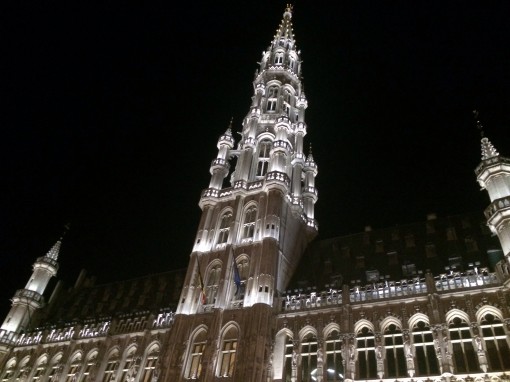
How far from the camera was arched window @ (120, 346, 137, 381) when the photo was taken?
39.6 metres

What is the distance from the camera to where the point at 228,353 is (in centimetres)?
3497

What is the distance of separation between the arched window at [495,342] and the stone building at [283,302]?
0.23 feet

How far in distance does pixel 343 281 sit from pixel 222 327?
1091cm

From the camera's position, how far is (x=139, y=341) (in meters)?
41.3

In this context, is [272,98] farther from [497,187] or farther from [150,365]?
[150,365]

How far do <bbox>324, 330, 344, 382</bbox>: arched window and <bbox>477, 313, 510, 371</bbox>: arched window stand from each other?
29.2ft

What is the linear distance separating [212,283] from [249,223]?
21.1 feet

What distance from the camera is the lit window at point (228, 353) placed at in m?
33.9

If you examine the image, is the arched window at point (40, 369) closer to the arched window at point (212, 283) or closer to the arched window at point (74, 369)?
the arched window at point (74, 369)

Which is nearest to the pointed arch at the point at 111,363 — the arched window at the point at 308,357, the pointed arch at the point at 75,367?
the pointed arch at the point at 75,367

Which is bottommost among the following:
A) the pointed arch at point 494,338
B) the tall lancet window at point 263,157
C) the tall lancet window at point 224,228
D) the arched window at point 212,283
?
the pointed arch at point 494,338

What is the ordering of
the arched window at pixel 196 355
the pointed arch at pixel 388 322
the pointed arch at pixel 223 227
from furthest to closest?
1. the pointed arch at pixel 223 227
2. the arched window at pixel 196 355
3. the pointed arch at pixel 388 322

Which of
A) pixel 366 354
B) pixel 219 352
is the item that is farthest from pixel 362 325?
pixel 219 352

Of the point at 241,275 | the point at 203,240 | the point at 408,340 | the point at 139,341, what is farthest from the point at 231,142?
the point at 408,340
